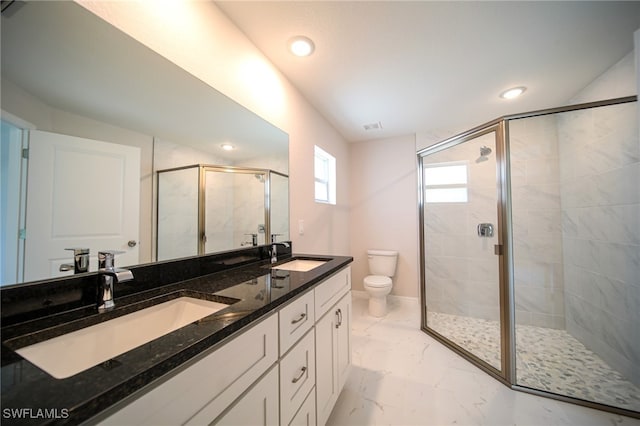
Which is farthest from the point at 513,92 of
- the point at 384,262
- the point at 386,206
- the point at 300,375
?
the point at 300,375

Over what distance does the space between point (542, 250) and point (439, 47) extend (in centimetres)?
211

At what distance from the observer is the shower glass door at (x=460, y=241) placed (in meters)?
2.24

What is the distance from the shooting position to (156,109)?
3.47 feet

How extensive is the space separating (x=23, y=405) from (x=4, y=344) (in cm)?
35

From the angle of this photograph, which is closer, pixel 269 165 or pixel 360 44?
pixel 360 44

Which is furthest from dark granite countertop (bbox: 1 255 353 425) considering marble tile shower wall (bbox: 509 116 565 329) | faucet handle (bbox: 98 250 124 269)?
marble tile shower wall (bbox: 509 116 565 329)

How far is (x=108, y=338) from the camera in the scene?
718mm

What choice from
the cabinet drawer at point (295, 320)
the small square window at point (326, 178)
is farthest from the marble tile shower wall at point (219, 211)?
the small square window at point (326, 178)

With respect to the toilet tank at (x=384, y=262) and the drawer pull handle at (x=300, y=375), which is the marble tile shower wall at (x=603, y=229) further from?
the drawer pull handle at (x=300, y=375)

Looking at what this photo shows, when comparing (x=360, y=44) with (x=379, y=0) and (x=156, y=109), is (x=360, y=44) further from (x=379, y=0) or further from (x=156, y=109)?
(x=156, y=109)

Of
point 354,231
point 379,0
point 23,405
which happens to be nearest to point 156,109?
point 23,405

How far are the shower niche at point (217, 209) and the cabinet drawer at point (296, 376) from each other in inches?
27.7

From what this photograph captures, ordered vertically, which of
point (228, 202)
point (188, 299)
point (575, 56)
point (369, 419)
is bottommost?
point (369, 419)

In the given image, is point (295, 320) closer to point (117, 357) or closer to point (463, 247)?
point (117, 357)
